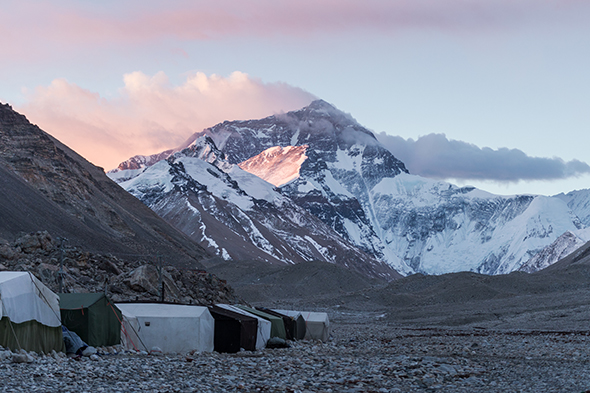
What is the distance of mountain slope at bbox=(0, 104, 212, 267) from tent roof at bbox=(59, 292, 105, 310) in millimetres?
42936

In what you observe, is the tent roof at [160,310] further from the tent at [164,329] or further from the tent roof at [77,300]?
the tent roof at [77,300]

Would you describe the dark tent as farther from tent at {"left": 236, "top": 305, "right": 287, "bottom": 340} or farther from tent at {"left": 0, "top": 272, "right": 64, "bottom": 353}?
tent at {"left": 0, "top": 272, "right": 64, "bottom": 353}

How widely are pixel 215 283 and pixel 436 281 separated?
57.2 meters

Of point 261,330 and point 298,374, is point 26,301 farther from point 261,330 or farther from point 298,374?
point 261,330

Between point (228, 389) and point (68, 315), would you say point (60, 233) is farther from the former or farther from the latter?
point (228, 389)

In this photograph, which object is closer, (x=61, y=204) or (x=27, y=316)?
(x=27, y=316)

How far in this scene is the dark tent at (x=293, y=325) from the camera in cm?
3731

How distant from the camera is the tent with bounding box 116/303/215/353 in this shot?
83.9ft

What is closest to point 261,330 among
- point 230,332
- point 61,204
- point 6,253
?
point 230,332

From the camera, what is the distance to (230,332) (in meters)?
28.0

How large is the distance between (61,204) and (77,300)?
69972 millimetres

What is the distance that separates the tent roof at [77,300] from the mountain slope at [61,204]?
42936mm

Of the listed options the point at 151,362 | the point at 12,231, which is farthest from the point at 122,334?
the point at 12,231

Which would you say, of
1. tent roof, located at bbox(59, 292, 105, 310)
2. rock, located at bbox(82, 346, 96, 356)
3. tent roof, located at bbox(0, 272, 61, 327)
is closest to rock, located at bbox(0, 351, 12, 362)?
tent roof, located at bbox(0, 272, 61, 327)
